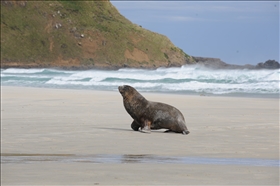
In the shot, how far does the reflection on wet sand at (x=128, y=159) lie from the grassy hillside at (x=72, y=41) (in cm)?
9533

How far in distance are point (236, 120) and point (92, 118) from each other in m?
3.18

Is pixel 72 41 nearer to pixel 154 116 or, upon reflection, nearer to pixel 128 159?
pixel 154 116

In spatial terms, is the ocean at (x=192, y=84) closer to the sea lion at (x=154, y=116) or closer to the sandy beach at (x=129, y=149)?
the sandy beach at (x=129, y=149)

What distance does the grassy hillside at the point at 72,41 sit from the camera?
107938 millimetres

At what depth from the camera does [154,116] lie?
509 inches

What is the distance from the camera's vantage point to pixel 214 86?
31.2 meters

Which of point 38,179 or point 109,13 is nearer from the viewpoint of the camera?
point 38,179

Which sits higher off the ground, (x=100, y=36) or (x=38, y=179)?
(x=100, y=36)

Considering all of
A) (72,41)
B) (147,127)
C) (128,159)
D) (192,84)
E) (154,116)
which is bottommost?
(128,159)

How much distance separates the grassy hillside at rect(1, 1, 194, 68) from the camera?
354 feet

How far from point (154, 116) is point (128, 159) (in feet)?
12.2

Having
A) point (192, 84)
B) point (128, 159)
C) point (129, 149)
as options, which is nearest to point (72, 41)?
point (192, 84)

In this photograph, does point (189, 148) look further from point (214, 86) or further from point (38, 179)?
point (214, 86)

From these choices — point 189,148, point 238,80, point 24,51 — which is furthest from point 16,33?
point 189,148
